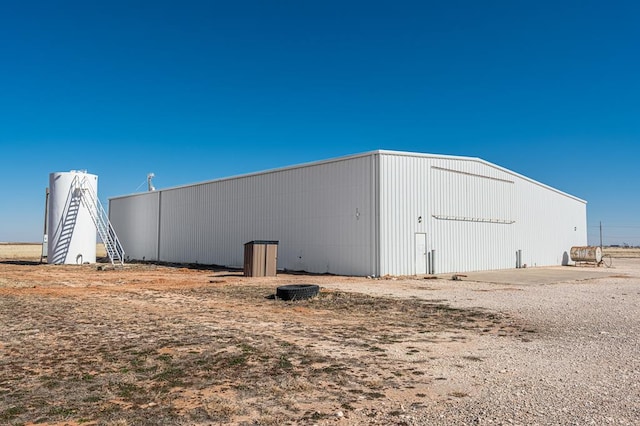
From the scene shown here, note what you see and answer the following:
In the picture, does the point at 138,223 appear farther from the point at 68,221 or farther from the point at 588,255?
the point at 588,255

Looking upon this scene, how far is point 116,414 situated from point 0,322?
731 centimetres

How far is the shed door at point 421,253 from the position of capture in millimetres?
25609

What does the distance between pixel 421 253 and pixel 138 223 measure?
1140 inches

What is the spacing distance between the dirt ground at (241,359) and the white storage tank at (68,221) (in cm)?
2225

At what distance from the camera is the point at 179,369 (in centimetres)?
662

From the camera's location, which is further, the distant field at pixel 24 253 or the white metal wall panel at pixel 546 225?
the distant field at pixel 24 253

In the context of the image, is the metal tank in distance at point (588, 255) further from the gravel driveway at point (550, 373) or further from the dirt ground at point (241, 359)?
the dirt ground at point (241, 359)

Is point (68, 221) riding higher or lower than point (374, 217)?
higher

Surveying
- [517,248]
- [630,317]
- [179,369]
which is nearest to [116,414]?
[179,369]

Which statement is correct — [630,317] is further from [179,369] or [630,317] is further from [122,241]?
[122,241]

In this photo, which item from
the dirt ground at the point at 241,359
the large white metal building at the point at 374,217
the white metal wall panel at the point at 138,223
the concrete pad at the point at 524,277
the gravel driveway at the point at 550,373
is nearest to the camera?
the gravel driveway at the point at 550,373

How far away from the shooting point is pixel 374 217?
24141mm

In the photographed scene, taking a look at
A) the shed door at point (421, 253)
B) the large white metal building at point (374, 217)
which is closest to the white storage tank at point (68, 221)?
the large white metal building at point (374, 217)

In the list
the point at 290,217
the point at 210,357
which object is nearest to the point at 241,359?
the point at 210,357
